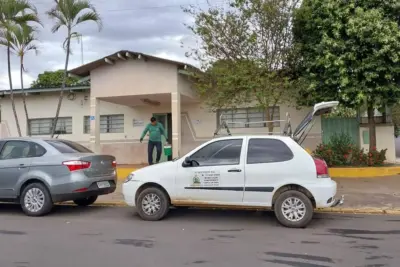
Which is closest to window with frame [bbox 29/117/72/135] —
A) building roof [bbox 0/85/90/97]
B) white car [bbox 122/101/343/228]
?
building roof [bbox 0/85/90/97]

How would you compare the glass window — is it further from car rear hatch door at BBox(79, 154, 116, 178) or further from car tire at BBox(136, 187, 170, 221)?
car rear hatch door at BBox(79, 154, 116, 178)

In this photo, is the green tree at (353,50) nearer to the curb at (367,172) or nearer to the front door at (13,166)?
the curb at (367,172)

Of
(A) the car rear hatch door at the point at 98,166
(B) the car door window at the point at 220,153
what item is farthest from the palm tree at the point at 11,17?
(B) the car door window at the point at 220,153

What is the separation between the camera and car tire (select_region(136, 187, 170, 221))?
24.9ft

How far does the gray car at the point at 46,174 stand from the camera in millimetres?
8008

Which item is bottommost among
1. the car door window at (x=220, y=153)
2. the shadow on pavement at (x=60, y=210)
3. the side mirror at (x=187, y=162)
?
the shadow on pavement at (x=60, y=210)

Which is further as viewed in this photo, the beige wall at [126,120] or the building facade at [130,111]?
the beige wall at [126,120]

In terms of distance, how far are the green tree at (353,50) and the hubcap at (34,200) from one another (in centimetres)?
819

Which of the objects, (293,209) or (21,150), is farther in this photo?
(21,150)

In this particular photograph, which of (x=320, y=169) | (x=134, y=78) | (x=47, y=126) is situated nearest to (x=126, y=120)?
(x=134, y=78)

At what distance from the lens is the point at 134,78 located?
1451 cm

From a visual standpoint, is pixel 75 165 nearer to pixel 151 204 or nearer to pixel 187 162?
pixel 151 204

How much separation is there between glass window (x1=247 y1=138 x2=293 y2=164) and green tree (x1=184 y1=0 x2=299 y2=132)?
524cm

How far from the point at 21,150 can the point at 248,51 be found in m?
7.24
